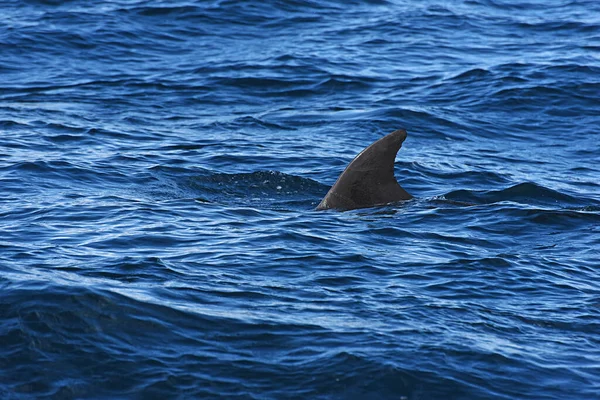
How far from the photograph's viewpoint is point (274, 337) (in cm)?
774

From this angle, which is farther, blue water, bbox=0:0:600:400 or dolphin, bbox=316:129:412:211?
dolphin, bbox=316:129:412:211

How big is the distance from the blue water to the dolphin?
0.23 m

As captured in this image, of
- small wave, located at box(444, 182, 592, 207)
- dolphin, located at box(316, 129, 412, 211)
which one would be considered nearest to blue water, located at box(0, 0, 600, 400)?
small wave, located at box(444, 182, 592, 207)

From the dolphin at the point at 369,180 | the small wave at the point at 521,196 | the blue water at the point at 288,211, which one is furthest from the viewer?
the small wave at the point at 521,196

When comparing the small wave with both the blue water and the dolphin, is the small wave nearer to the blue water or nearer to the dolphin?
the blue water

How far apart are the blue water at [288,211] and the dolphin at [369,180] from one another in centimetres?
23

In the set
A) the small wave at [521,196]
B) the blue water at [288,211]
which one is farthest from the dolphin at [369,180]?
the small wave at [521,196]

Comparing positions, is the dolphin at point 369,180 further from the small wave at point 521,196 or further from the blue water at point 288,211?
the small wave at point 521,196

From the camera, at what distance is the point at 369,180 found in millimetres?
11781

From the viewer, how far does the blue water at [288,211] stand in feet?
24.2

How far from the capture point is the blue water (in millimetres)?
7379

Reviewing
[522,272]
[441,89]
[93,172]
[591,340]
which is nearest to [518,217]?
[522,272]

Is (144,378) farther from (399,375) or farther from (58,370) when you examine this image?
(399,375)

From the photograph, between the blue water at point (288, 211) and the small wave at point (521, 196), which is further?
the small wave at point (521, 196)
